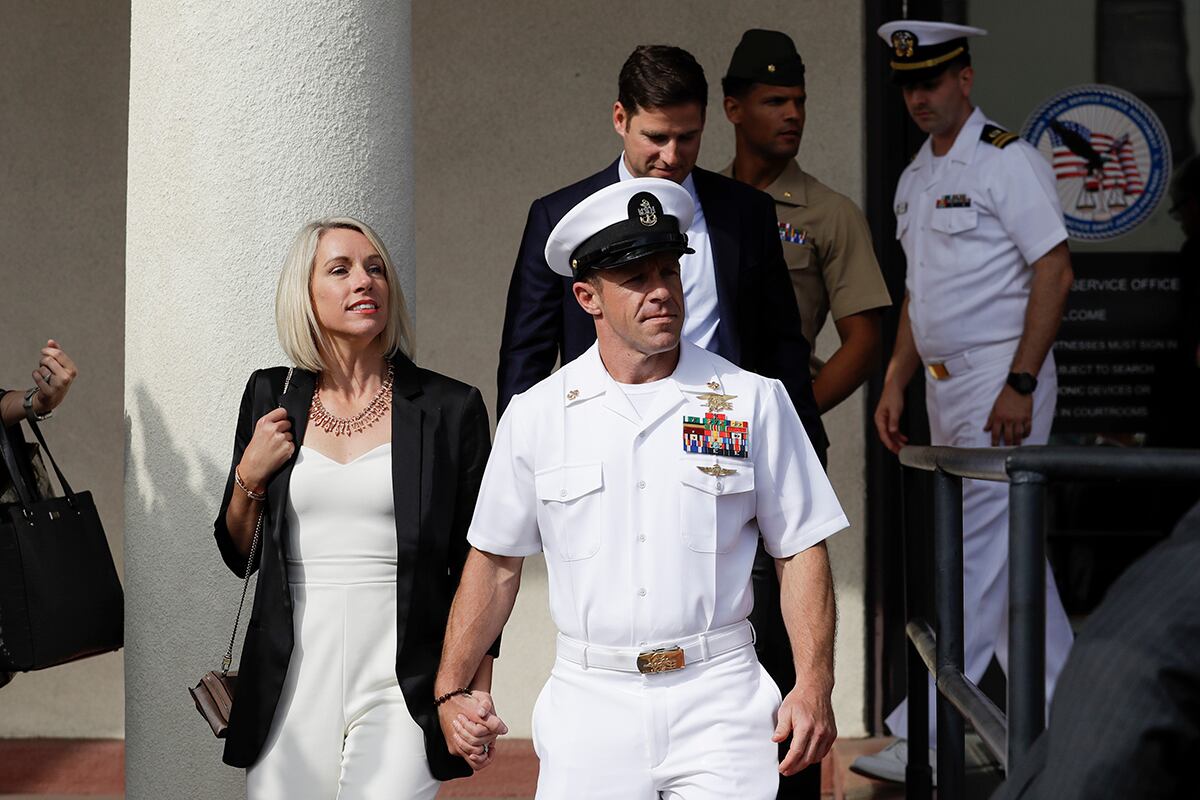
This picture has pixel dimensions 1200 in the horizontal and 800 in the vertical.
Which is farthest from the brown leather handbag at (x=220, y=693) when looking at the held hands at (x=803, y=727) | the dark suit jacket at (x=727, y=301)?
the held hands at (x=803, y=727)

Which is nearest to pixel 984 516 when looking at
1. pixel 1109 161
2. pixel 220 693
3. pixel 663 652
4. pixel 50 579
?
pixel 1109 161

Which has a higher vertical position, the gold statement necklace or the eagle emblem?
the eagle emblem

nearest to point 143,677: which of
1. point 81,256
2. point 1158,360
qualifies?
point 81,256

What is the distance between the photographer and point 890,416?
5.16 metres

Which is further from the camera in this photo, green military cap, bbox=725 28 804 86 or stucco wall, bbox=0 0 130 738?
stucco wall, bbox=0 0 130 738

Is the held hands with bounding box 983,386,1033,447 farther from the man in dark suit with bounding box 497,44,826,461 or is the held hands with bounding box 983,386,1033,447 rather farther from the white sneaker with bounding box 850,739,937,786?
the man in dark suit with bounding box 497,44,826,461

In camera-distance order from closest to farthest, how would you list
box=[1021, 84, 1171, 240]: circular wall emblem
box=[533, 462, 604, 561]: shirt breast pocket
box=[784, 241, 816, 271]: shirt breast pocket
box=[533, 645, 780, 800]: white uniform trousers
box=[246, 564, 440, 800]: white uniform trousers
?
box=[533, 645, 780, 800]: white uniform trousers, box=[533, 462, 604, 561]: shirt breast pocket, box=[246, 564, 440, 800]: white uniform trousers, box=[784, 241, 816, 271]: shirt breast pocket, box=[1021, 84, 1171, 240]: circular wall emblem

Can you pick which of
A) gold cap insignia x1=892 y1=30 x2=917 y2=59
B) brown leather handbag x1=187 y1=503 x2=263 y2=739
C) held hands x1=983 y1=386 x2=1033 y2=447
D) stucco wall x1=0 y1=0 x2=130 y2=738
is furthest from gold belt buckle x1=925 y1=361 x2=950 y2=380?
stucco wall x1=0 y1=0 x2=130 y2=738

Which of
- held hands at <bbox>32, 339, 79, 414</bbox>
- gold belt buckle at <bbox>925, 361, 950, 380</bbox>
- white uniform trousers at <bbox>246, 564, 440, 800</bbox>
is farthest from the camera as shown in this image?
gold belt buckle at <bbox>925, 361, 950, 380</bbox>

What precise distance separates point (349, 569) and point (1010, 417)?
7.54 ft

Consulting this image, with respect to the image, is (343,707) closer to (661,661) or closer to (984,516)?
(661,661)

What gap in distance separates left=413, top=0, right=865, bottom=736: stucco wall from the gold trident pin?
2908 mm

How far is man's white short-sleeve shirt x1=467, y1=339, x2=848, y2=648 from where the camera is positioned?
280 centimetres

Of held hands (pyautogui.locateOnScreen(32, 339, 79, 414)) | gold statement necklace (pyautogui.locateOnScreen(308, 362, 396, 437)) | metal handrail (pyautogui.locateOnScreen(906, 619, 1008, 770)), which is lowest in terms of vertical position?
metal handrail (pyautogui.locateOnScreen(906, 619, 1008, 770))
